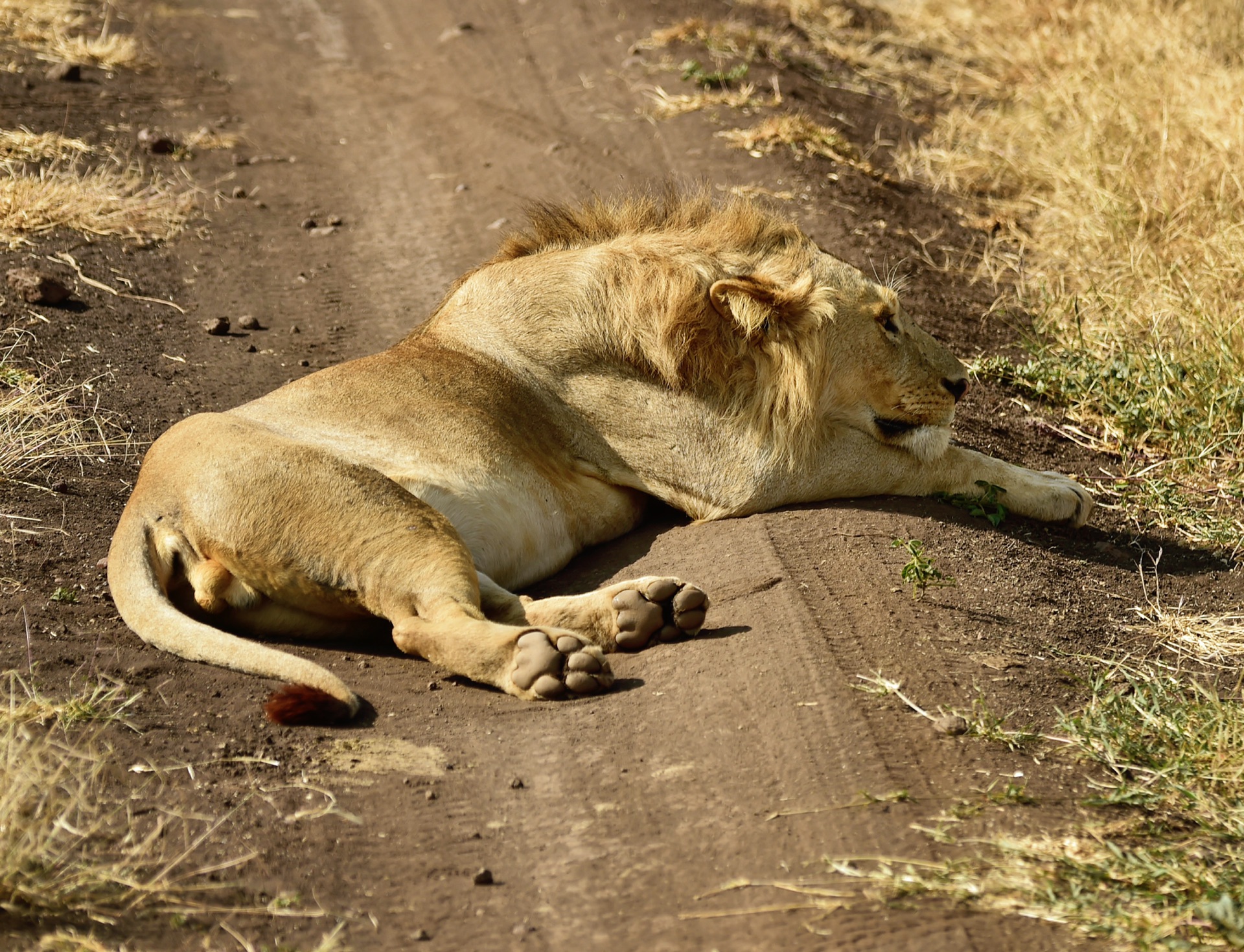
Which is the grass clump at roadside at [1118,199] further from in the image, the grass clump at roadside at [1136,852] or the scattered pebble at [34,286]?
the scattered pebble at [34,286]

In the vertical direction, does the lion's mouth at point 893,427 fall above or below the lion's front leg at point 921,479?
above

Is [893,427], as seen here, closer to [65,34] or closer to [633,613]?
[633,613]

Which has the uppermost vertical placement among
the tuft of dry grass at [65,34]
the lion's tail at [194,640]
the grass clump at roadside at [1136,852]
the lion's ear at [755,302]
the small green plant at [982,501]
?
the lion's ear at [755,302]

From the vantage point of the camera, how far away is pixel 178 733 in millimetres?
3729

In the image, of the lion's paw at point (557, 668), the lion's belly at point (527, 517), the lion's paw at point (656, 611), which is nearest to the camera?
the lion's paw at point (557, 668)

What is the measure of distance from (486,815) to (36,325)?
4575 millimetres

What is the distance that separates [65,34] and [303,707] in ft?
31.9

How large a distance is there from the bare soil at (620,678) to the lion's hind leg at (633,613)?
8 centimetres

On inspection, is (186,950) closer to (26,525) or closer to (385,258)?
(26,525)

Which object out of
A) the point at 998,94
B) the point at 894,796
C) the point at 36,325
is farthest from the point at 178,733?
the point at 998,94

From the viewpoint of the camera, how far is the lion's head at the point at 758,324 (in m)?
5.00

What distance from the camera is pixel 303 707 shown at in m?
3.71

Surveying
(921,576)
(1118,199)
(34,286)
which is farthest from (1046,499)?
(34,286)

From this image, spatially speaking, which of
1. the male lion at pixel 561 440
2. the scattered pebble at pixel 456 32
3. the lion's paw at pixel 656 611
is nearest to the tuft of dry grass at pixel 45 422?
the male lion at pixel 561 440
